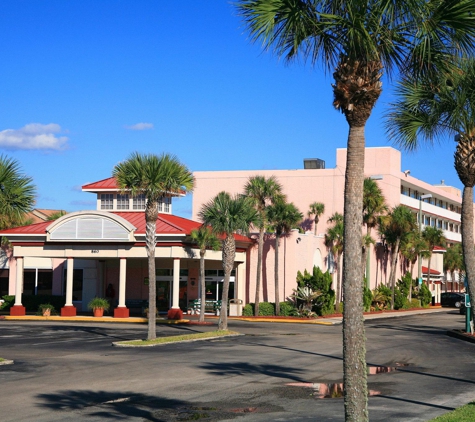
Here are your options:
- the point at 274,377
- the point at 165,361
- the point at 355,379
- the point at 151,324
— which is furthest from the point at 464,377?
the point at 151,324

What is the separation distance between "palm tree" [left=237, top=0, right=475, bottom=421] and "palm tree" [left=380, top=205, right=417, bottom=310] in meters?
48.4

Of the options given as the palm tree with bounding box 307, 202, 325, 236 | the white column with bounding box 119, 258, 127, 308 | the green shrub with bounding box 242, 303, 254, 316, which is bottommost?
the green shrub with bounding box 242, 303, 254, 316

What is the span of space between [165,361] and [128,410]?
8013mm

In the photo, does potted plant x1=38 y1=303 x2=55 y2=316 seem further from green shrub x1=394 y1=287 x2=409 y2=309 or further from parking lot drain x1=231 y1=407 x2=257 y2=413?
parking lot drain x1=231 y1=407 x2=257 y2=413

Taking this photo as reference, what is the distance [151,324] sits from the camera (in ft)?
93.1

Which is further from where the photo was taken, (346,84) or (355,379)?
(346,84)

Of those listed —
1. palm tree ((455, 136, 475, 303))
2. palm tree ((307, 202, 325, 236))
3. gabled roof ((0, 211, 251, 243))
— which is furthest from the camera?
palm tree ((307, 202, 325, 236))

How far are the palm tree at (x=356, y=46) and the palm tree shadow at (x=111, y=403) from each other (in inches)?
201

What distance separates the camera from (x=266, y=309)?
46.8 meters

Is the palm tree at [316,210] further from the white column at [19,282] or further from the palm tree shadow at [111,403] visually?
the palm tree shadow at [111,403]

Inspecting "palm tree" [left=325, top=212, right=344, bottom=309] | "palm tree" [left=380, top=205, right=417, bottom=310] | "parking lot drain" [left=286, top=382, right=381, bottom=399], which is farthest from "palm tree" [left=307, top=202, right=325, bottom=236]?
"parking lot drain" [left=286, top=382, right=381, bottom=399]

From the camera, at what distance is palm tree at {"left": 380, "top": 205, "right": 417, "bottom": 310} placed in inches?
2355

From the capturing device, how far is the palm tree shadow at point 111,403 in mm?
13641

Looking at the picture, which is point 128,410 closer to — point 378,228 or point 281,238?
point 281,238
